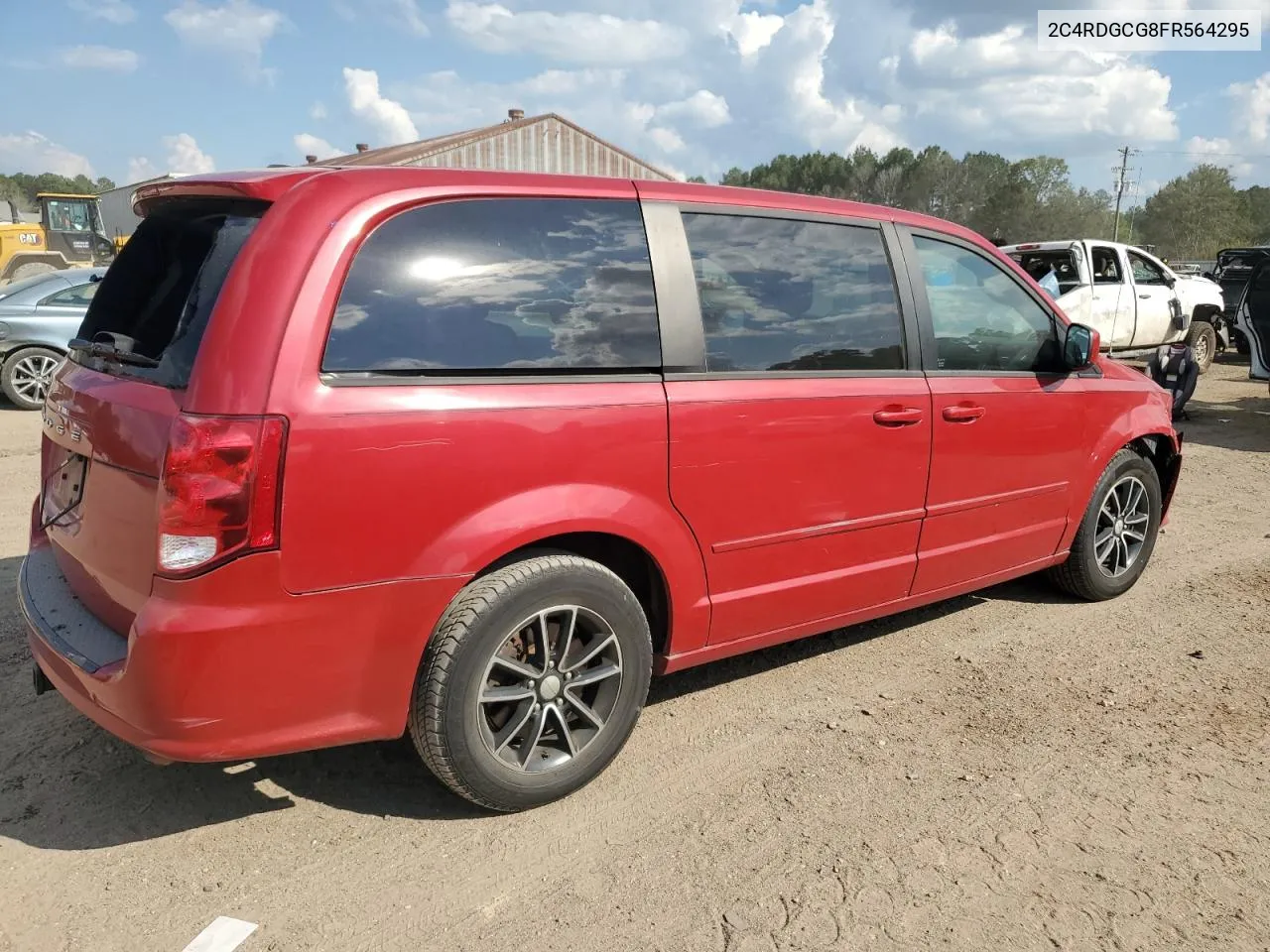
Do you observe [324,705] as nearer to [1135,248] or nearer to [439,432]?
[439,432]

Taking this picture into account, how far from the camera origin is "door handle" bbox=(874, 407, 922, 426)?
11.6 feet

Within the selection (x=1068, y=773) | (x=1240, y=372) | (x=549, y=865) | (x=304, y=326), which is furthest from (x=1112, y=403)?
(x=1240, y=372)

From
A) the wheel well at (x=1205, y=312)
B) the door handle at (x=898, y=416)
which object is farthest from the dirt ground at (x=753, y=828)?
the wheel well at (x=1205, y=312)

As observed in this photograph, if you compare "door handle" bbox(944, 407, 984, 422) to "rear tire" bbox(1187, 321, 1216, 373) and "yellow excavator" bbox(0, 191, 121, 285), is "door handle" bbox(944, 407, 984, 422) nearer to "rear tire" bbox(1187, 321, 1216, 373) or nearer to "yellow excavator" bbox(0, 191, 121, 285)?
"rear tire" bbox(1187, 321, 1216, 373)

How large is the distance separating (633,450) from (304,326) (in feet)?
3.37

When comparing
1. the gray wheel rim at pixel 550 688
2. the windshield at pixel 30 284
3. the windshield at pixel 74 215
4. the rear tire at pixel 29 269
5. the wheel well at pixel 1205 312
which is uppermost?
the windshield at pixel 74 215

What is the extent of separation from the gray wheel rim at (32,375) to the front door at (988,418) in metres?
10.2

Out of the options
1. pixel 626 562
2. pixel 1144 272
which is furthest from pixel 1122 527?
pixel 1144 272

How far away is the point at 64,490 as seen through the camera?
9.73 feet

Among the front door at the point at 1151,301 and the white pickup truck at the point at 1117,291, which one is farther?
the front door at the point at 1151,301

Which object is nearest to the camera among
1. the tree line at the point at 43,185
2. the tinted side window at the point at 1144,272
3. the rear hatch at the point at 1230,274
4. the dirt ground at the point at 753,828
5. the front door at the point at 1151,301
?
the dirt ground at the point at 753,828

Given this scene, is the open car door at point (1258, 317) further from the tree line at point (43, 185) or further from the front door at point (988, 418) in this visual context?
the tree line at point (43, 185)

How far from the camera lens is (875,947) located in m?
2.36

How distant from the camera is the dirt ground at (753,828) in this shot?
7.98 ft
